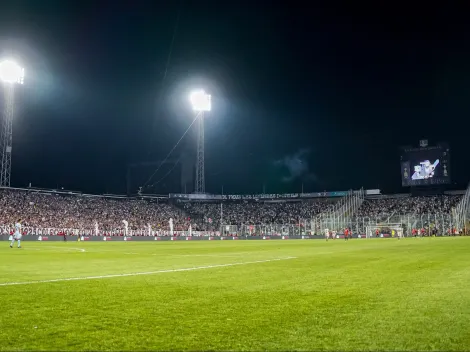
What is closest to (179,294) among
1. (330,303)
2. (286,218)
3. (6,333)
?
(330,303)

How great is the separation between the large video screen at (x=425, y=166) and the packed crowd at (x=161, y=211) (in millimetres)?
3853

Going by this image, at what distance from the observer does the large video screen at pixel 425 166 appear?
75438 millimetres

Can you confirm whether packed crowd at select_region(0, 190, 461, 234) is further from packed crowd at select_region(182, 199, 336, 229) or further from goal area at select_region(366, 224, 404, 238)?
goal area at select_region(366, 224, 404, 238)

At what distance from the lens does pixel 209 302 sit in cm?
606

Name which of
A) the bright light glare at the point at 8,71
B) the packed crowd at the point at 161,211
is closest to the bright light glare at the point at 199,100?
the packed crowd at the point at 161,211

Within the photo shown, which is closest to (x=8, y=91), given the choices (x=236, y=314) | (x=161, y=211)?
(x=161, y=211)

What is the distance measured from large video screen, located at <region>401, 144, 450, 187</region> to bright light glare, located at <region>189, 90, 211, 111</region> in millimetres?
38363

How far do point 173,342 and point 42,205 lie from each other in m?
69.0

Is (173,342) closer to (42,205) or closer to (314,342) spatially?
(314,342)

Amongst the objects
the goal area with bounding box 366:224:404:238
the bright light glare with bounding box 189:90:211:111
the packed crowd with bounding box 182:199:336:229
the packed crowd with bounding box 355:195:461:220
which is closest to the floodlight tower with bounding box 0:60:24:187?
the bright light glare with bounding box 189:90:211:111

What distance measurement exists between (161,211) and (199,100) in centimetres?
2550

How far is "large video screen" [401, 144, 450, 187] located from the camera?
247 ft

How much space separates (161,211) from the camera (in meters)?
83.3

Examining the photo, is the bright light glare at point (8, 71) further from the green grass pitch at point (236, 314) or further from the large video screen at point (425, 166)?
the large video screen at point (425, 166)
